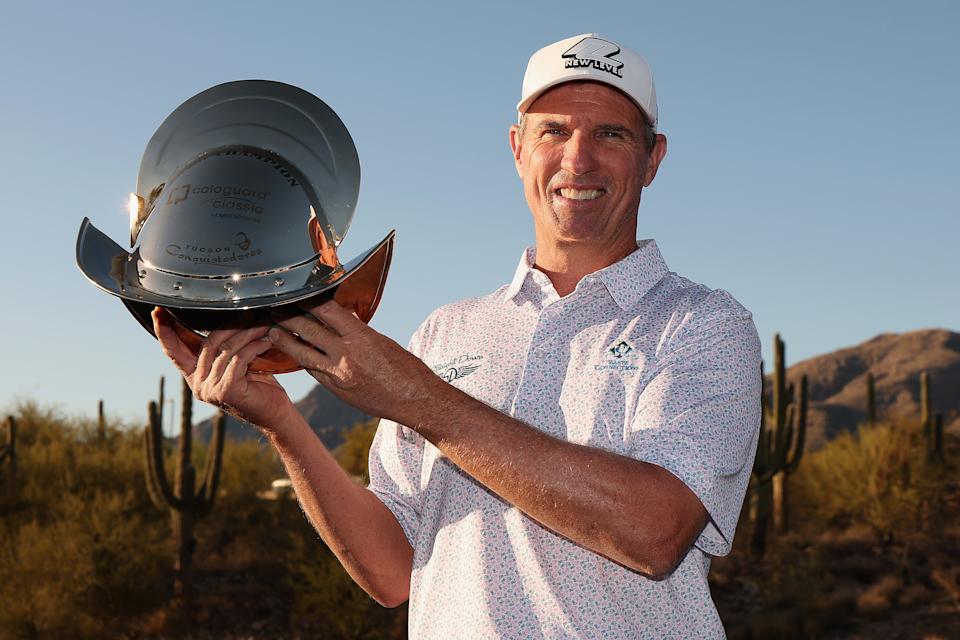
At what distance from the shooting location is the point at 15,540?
90.7 ft

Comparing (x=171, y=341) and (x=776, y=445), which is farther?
(x=776, y=445)

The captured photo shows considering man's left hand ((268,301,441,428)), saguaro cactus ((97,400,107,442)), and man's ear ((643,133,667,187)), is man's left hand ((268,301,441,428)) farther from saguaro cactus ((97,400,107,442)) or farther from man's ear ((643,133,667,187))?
saguaro cactus ((97,400,107,442))

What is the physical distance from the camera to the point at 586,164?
9.82 ft

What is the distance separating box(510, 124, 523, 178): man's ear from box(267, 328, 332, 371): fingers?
128 centimetres

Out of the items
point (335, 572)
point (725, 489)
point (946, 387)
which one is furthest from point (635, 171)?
point (946, 387)

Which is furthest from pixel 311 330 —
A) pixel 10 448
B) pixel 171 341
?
pixel 10 448

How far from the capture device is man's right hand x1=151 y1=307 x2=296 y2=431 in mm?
2277

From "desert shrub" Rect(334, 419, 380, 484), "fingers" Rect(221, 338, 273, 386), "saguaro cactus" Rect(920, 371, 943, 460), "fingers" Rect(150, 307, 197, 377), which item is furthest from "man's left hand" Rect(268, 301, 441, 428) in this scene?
"saguaro cactus" Rect(920, 371, 943, 460)

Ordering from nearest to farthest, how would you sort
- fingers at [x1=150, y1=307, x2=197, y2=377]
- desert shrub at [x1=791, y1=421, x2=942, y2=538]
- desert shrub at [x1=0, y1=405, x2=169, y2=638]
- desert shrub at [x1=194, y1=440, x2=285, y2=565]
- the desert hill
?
1. fingers at [x1=150, y1=307, x2=197, y2=377]
2. desert shrub at [x1=0, y1=405, x2=169, y2=638]
3. desert shrub at [x1=194, y1=440, x2=285, y2=565]
4. desert shrub at [x1=791, y1=421, x2=942, y2=538]
5. the desert hill

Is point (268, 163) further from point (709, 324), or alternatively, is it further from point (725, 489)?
point (725, 489)

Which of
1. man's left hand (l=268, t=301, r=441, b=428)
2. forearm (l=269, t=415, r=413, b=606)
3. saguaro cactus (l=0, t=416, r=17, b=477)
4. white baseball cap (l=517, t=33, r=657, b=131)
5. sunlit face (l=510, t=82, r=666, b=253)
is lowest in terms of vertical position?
forearm (l=269, t=415, r=413, b=606)

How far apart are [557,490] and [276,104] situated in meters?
1.18

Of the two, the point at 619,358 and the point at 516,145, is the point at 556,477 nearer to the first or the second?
the point at 619,358

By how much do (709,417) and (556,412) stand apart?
0.41m
